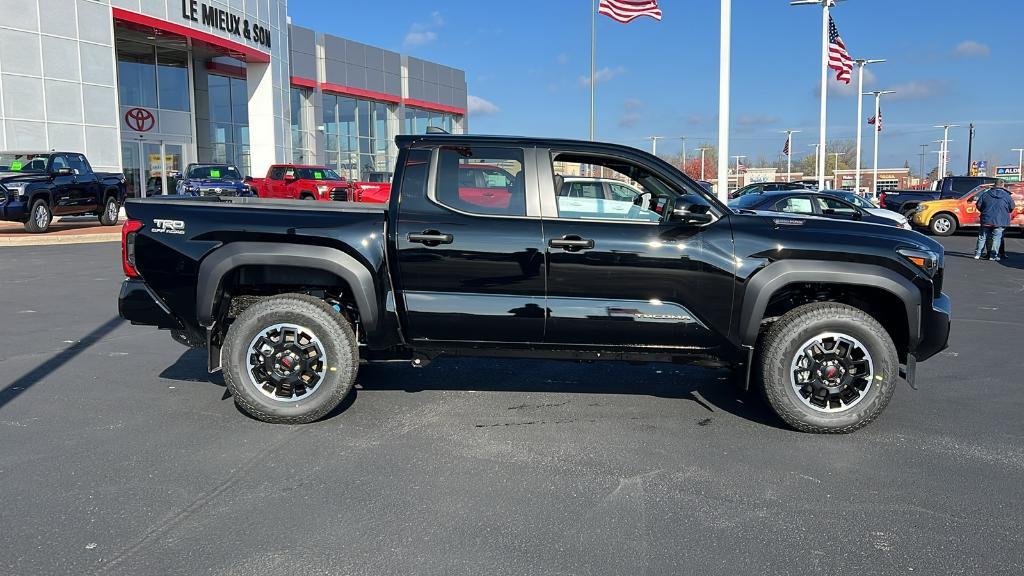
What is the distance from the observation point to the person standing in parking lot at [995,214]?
1585cm

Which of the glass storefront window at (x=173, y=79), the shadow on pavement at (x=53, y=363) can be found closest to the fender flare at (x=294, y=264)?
the shadow on pavement at (x=53, y=363)

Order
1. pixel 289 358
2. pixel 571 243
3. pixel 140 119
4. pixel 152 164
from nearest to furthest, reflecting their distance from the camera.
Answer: pixel 571 243
pixel 289 358
pixel 140 119
pixel 152 164

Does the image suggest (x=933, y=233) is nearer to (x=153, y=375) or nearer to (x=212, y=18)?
(x=153, y=375)

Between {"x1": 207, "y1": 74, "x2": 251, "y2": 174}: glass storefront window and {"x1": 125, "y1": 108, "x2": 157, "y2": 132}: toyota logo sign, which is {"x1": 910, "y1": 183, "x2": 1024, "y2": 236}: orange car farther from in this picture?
{"x1": 207, "y1": 74, "x2": 251, "y2": 174}: glass storefront window

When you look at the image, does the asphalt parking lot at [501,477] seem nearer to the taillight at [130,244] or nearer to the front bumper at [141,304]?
the front bumper at [141,304]

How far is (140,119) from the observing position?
31406 millimetres

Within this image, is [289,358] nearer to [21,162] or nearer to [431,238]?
[431,238]

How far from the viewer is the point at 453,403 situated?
18.2 ft

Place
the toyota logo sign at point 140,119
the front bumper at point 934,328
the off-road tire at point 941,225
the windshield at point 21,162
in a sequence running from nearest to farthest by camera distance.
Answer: the front bumper at point 934,328 < the windshield at point 21,162 < the off-road tire at point 941,225 < the toyota logo sign at point 140,119

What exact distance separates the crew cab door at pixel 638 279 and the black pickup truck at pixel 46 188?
17383 mm

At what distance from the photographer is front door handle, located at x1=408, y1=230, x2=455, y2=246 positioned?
480 cm

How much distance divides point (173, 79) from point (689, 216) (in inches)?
1344

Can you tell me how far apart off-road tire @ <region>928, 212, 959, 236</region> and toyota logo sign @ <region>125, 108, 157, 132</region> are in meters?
29.9

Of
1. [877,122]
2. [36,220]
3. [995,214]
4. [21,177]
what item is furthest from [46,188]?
[877,122]
